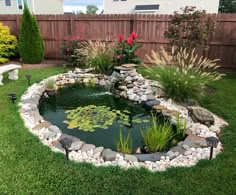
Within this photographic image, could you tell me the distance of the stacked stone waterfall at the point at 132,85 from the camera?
522 centimetres

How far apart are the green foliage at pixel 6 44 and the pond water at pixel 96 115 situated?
3917mm

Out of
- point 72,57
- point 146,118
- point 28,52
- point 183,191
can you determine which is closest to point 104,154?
point 183,191

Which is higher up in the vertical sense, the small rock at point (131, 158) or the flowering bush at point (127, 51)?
the flowering bush at point (127, 51)

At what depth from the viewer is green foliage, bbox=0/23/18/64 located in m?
8.48

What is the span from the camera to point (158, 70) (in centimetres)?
494

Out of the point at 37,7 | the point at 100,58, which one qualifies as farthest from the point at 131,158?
the point at 37,7

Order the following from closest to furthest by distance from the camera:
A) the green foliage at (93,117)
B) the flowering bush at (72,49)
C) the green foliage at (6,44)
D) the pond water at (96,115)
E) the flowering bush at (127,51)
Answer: the pond water at (96,115)
the green foliage at (93,117)
the flowering bush at (127,51)
the flowering bush at (72,49)
the green foliage at (6,44)

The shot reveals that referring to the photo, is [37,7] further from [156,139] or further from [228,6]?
[228,6]

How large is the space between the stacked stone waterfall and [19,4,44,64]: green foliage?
3.75 metres

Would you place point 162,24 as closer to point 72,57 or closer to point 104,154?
point 72,57

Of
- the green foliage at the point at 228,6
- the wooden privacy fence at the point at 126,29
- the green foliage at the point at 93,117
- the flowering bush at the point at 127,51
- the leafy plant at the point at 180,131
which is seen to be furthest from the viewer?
the green foliage at the point at 228,6

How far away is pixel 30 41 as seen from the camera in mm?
8242

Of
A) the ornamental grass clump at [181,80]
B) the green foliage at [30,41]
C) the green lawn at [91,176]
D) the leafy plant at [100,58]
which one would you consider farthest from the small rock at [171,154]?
the green foliage at [30,41]

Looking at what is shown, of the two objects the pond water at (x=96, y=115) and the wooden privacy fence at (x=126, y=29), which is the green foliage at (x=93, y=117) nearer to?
the pond water at (x=96, y=115)
